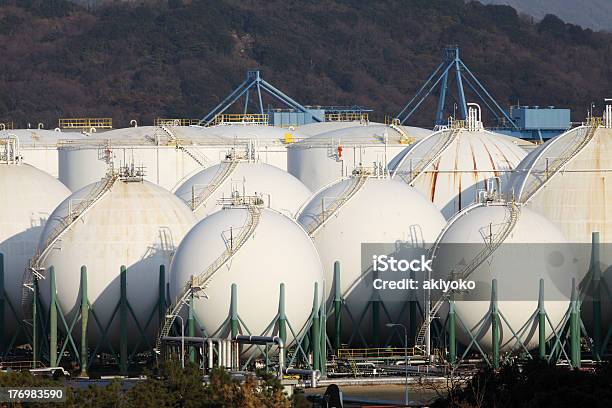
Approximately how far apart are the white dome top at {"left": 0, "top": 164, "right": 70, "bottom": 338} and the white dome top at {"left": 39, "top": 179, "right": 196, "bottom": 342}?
2776 mm

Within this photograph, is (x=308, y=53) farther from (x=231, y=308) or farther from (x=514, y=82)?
(x=231, y=308)

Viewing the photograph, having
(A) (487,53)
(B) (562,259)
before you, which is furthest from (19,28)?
(B) (562,259)

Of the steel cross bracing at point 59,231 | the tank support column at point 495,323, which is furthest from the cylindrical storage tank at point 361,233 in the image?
the steel cross bracing at point 59,231

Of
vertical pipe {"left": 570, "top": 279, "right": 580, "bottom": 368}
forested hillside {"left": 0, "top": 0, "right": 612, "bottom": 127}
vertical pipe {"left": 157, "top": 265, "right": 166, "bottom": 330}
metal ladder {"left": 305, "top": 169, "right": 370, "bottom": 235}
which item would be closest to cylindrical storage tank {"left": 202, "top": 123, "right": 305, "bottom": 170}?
metal ladder {"left": 305, "top": 169, "right": 370, "bottom": 235}

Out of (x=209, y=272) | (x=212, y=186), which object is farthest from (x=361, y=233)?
(x=209, y=272)

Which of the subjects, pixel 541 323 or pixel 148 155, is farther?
pixel 148 155

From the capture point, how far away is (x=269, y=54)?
180125mm

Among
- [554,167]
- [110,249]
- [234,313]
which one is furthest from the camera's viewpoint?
[554,167]

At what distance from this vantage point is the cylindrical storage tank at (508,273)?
56.8 metres

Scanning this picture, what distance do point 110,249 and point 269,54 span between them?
123 metres

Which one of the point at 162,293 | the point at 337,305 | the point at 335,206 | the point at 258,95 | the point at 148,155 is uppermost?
the point at 258,95

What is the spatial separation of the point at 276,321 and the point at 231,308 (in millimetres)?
1440

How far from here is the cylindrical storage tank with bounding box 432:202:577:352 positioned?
56812 mm

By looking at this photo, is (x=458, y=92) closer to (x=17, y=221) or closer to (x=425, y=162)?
(x=425, y=162)
